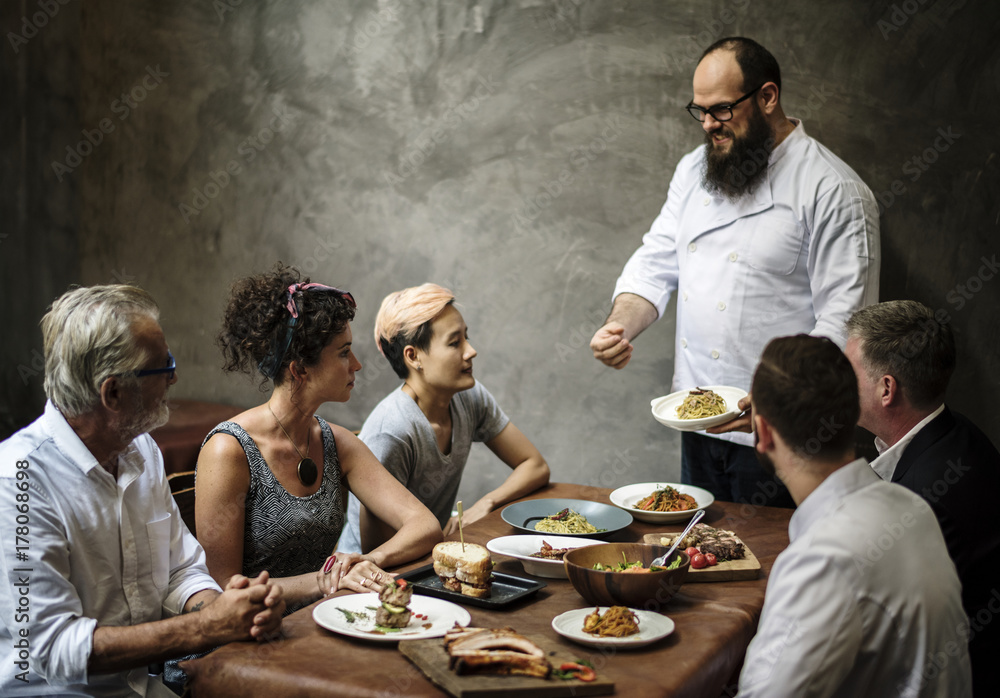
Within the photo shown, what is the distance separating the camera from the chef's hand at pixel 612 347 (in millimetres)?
3139

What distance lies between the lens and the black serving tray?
6.32 ft

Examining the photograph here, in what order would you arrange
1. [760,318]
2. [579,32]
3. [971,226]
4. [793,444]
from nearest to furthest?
1. [793,444]
2. [760,318]
3. [971,226]
4. [579,32]

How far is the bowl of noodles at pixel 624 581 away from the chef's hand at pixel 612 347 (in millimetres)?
1181

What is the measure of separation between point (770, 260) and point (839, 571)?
1.94 meters

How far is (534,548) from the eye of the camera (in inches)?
91.5

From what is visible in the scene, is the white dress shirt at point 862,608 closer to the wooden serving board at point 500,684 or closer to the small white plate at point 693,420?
the wooden serving board at point 500,684

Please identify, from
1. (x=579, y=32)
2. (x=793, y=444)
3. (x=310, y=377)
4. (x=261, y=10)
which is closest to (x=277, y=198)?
(x=261, y=10)

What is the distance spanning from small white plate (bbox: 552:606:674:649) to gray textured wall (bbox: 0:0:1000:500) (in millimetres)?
2331

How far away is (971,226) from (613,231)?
1550mm

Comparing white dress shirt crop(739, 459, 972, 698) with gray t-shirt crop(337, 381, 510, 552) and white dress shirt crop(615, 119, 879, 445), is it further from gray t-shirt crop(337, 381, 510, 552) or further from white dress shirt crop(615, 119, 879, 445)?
gray t-shirt crop(337, 381, 510, 552)

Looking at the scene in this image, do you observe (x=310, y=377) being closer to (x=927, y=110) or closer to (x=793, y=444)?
(x=793, y=444)

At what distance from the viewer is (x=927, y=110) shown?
3480 mm

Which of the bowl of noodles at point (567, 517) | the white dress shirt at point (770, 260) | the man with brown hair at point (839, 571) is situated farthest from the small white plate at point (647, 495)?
the man with brown hair at point (839, 571)

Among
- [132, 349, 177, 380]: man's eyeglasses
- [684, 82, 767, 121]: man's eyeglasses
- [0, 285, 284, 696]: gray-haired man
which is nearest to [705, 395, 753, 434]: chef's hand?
[684, 82, 767, 121]: man's eyeglasses
